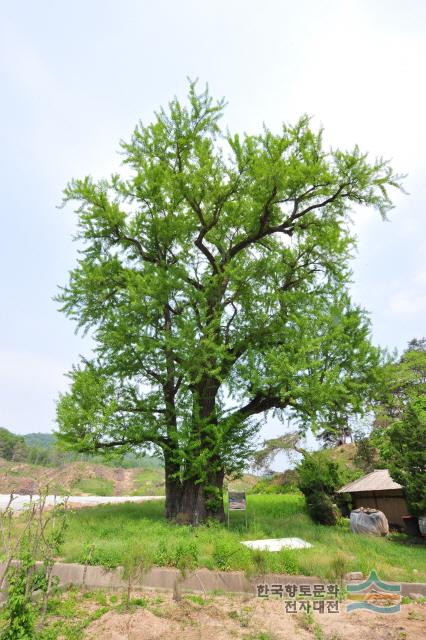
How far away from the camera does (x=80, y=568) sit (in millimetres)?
7430

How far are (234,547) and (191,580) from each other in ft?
4.14

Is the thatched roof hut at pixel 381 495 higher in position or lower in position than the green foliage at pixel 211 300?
lower

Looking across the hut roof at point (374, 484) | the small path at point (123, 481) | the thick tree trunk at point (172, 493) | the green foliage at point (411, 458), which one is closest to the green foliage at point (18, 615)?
the thick tree trunk at point (172, 493)

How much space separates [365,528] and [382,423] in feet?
46.0

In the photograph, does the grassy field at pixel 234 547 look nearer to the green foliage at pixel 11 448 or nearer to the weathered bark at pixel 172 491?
the weathered bark at pixel 172 491

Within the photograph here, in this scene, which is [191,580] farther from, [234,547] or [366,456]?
[366,456]

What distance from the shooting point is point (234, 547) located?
8.20 m

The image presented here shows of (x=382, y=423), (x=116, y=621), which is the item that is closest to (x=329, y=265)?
(x=116, y=621)

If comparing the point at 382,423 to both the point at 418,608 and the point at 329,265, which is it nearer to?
the point at 329,265

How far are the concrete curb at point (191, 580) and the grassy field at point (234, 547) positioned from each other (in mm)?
196

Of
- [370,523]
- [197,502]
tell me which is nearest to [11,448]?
[197,502]

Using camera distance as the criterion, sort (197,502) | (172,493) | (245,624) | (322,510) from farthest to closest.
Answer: (322,510) → (172,493) → (197,502) → (245,624)

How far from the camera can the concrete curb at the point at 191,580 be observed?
23.4ft

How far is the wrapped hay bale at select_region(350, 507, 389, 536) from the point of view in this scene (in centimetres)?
1367
